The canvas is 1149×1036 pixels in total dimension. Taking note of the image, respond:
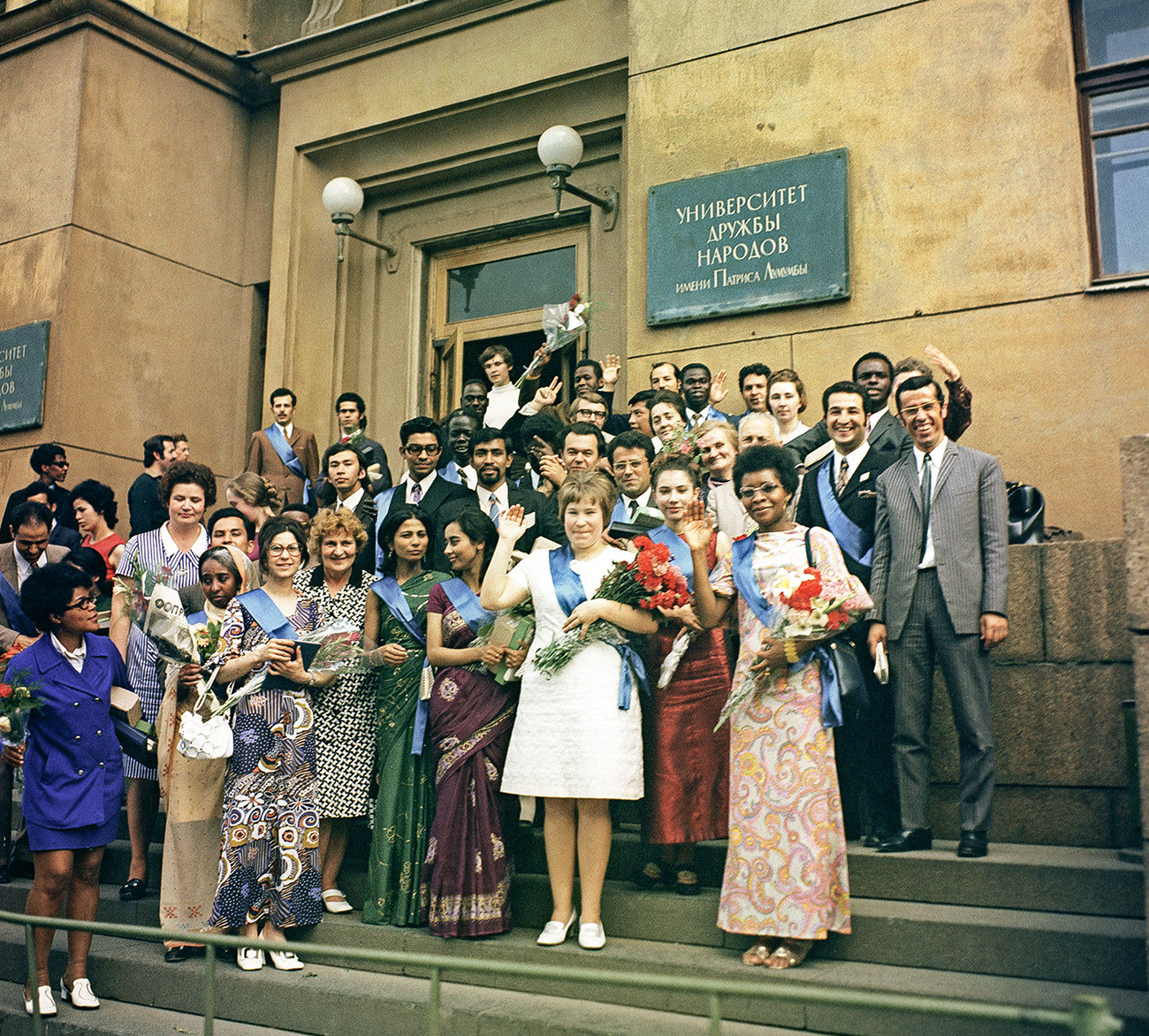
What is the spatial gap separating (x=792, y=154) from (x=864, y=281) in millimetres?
1152

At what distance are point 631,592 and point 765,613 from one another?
56 cm

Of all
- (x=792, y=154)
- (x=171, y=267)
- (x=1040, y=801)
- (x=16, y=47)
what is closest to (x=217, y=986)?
(x=1040, y=801)

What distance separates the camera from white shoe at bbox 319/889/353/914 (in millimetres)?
Result: 5672

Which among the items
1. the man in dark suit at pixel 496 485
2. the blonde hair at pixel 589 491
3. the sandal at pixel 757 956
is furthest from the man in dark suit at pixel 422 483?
the sandal at pixel 757 956

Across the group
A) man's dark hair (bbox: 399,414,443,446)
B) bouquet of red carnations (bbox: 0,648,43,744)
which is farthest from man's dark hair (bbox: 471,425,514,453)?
bouquet of red carnations (bbox: 0,648,43,744)

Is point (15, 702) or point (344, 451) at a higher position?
point (344, 451)

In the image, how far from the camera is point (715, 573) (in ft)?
17.0

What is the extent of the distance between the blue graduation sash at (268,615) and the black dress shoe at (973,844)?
10.1ft

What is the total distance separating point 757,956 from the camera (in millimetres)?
4523

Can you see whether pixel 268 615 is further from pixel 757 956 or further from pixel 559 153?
pixel 559 153

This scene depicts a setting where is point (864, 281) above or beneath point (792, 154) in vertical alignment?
beneath

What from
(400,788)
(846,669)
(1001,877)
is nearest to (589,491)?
(846,669)

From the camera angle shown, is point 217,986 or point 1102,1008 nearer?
point 1102,1008

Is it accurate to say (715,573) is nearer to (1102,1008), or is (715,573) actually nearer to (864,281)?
(1102,1008)
